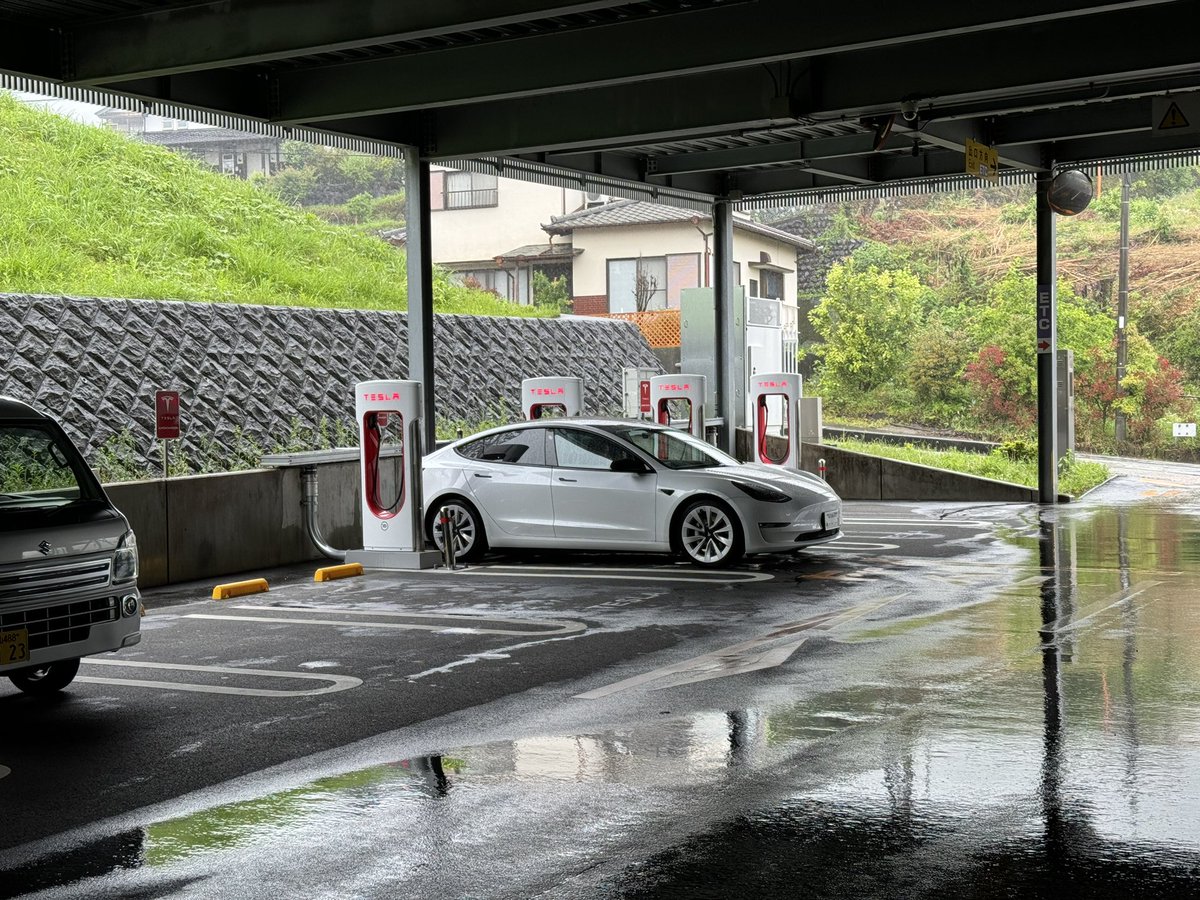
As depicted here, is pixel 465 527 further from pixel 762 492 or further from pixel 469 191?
pixel 469 191

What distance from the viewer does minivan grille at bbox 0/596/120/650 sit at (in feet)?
24.8

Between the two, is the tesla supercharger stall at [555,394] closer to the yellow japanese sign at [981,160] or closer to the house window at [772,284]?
the yellow japanese sign at [981,160]

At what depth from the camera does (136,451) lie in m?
16.6

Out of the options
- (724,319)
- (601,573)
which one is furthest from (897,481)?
(601,573)

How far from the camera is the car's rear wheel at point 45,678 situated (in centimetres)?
847

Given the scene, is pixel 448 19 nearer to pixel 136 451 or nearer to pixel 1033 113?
pixel 136 451

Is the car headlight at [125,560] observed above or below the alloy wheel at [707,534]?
above

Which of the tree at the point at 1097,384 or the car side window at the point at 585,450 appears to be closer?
the car side window at the point at 585,450

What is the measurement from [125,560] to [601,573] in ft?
20.6

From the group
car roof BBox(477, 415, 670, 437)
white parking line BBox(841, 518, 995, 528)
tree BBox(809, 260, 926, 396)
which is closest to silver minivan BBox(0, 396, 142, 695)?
car roof BBox(477, 415, 670, 437)

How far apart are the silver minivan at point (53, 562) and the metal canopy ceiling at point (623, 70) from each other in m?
5.27

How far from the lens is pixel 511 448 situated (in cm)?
1508

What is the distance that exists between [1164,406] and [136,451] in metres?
31.2

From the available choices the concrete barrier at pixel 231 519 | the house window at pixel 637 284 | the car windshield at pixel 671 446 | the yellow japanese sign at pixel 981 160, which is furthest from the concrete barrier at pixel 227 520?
the house window at pixel 637 284
